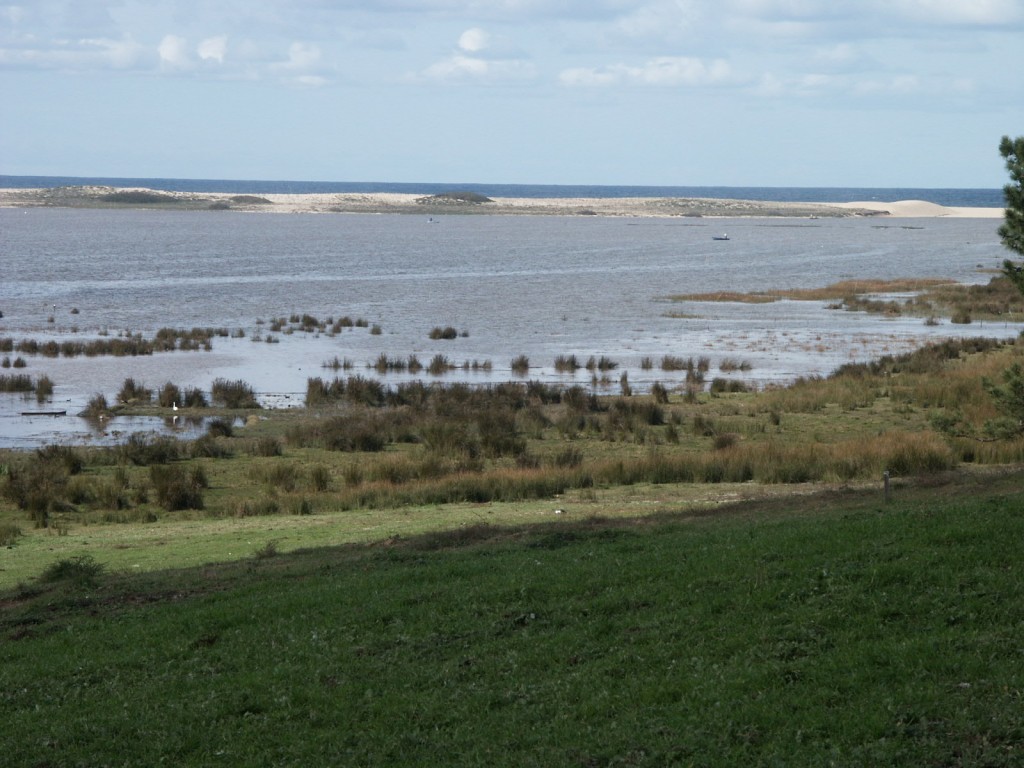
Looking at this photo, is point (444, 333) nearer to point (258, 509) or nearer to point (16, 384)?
point (16, 384)

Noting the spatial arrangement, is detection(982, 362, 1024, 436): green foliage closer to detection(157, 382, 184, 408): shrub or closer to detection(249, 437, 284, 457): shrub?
detection(249, 437, 284, 457): shrub

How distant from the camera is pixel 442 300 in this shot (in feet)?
236

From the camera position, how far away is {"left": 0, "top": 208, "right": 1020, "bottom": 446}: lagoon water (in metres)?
44.2

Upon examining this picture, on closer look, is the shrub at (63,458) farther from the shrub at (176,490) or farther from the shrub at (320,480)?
the shrub at (320,480)

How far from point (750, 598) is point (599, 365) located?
1300 inches

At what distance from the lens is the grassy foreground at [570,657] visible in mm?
8141

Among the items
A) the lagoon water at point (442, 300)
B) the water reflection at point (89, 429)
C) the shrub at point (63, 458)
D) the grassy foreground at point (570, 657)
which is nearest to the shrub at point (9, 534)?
the grassy foreground at point (570, 657)

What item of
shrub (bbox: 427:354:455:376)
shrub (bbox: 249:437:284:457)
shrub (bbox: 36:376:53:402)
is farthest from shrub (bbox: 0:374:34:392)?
shrub (bbox: 249:437:284:457)

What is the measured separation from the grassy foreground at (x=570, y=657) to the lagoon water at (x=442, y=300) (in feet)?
66.2

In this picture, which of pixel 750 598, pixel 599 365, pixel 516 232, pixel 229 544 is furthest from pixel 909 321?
pixel 516 232

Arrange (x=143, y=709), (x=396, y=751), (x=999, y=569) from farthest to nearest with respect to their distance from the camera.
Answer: (x=999, y=569) → (x=143, y=709) → (x=396, y=751)

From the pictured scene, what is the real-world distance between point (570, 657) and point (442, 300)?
62.5 metres

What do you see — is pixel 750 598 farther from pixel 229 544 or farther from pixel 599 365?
pixel 599 365

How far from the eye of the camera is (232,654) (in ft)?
36.4
